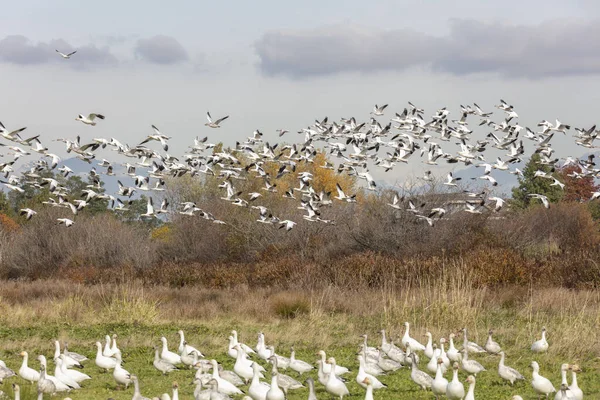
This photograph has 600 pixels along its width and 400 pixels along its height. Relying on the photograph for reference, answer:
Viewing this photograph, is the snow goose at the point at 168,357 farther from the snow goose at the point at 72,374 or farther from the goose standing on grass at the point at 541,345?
the goose standing on grass at the point at 541,345

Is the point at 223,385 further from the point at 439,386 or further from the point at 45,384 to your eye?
the point at 439,386

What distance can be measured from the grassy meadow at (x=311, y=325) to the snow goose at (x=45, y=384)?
0.21m

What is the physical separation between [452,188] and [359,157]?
8118 millimetres

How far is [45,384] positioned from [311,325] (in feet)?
35.8

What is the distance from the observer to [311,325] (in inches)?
938

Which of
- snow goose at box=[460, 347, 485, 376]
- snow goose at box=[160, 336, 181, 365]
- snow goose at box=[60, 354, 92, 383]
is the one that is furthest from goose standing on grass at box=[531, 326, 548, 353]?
snow goose at box=[60, 354, 92, 383]

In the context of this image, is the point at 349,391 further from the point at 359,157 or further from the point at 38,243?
the point at 38,243

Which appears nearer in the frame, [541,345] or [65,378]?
[65,378]

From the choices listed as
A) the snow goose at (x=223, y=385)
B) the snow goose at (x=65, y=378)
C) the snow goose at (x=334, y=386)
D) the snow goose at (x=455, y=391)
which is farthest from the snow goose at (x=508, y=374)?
the snow goose at (x=65, y=378)

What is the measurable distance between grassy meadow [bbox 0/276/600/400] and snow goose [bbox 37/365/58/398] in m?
0.21

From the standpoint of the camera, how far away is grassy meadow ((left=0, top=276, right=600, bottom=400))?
16.4 metres

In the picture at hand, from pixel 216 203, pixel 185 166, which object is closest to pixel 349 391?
pixel 185 166

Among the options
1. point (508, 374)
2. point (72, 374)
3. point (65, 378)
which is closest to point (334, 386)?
point (508, 374)

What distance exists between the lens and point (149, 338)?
72.6 ft
